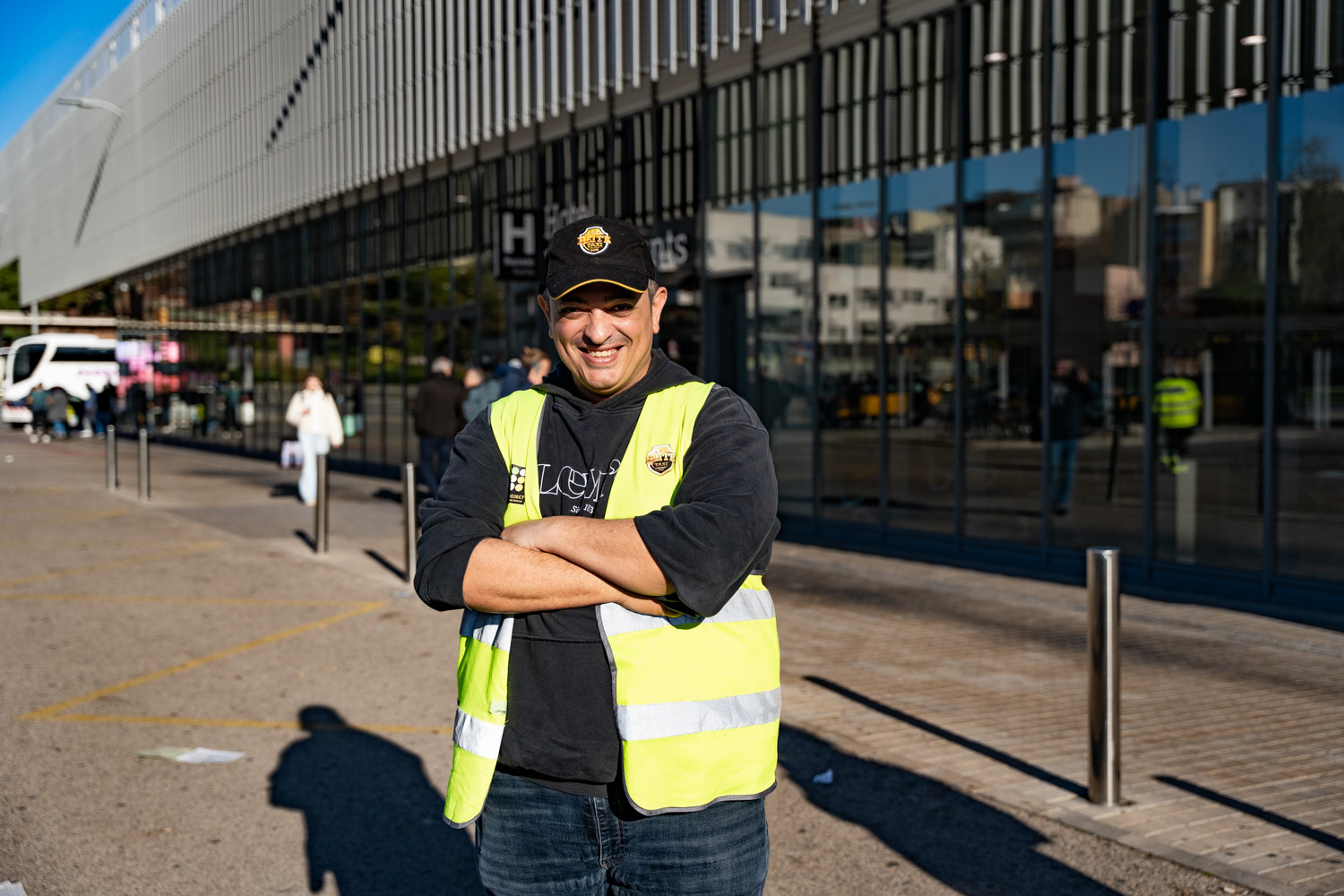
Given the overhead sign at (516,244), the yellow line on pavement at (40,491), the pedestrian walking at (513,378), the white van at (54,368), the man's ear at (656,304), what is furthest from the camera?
the white van at (54,368)

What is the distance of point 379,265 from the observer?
2459 cm

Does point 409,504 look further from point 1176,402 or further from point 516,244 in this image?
point 516,244

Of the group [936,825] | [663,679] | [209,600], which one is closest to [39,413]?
[209,600]

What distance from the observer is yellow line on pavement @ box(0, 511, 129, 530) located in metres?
15.2

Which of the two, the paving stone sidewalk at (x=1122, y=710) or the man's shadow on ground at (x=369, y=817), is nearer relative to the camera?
the man's shadow on ground at (x=369, y=817)

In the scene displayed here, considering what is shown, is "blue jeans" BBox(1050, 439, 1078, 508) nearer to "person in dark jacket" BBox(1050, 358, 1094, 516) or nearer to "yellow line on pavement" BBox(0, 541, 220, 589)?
"person in dark jacket" BBox(1050, 358, 1094, 516)

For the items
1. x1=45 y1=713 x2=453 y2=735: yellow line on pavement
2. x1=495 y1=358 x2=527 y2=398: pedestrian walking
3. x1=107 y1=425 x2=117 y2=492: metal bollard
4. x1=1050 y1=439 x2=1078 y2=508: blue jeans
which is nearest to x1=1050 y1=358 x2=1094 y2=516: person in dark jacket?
x1=1050 y1=439 x2=1078 y2=508: blue jeans

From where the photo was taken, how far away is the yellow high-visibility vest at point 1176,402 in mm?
10430

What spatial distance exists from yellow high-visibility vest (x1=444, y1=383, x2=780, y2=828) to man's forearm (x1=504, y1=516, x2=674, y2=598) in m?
0.07

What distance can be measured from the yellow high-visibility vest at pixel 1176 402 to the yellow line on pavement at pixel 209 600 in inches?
258

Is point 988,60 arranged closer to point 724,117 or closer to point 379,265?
point 724,117

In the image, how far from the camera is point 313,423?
17375 millimetres

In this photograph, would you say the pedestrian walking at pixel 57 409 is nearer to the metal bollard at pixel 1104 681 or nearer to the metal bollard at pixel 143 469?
the metal bollard at pixel 143 469

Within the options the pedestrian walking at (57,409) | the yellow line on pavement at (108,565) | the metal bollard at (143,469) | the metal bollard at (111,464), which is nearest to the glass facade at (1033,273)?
the yellow line on pavement at (108,565)
